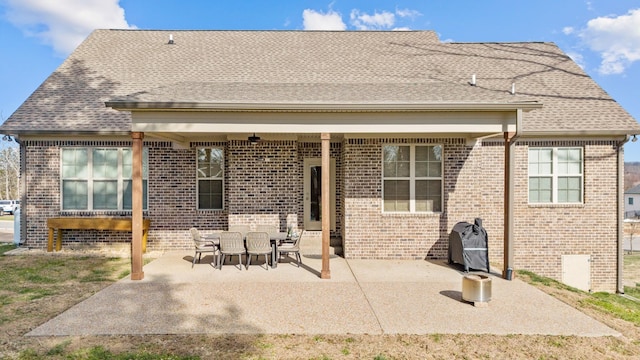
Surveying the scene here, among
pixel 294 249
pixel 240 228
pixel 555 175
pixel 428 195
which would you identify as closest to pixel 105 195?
pixel 240 228

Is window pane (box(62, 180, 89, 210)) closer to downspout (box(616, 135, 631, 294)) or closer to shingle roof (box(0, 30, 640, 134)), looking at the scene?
shingle roof (box(0, 30, 640, 134))

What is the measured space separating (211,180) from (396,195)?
515cm

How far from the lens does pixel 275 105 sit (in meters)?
7.08

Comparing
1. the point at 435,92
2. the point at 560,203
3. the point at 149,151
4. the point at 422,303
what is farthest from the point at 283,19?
the point at 422,303

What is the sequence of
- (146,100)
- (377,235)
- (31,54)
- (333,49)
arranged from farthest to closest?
(31,54)
(333,49)
(377,235)
(146,100)

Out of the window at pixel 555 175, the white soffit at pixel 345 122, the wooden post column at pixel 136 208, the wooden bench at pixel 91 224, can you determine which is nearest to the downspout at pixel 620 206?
the window at pixel 555 175

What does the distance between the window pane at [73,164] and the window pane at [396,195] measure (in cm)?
824

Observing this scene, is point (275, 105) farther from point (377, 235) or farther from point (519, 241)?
point (519, 241)

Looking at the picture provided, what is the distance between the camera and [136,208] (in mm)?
7277

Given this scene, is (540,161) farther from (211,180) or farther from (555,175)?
(211,180)

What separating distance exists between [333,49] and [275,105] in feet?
23.4

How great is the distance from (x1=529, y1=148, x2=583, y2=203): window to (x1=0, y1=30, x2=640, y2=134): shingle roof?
756 mm

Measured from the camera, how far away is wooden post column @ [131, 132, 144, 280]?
23.7 feet

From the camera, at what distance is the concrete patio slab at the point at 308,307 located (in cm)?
503
